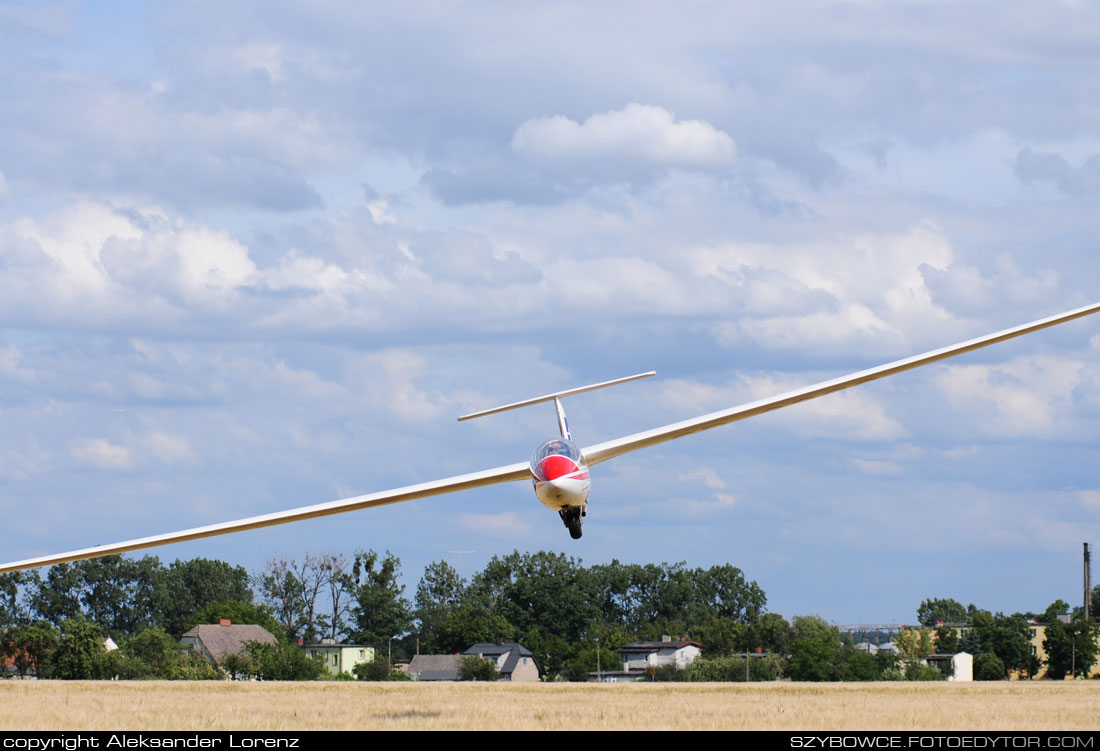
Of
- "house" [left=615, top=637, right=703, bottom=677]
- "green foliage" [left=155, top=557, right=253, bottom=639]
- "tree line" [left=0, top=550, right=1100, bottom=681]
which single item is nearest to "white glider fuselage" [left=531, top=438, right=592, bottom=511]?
"tree line" [left=0, top=550, right=1100, bottom=681]

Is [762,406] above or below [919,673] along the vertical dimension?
above

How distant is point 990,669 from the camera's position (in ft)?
361

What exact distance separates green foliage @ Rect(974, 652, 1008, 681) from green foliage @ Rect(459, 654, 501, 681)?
143 ft

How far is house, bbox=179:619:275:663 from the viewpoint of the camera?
126869 millimetres

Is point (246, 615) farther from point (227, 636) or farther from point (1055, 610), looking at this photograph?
point (1055, 610)

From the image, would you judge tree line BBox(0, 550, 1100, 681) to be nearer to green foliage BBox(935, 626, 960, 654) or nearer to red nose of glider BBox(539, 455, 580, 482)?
green foliage BBox(935, 626, 960, 654)

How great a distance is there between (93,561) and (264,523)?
151 metres

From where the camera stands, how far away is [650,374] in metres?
43.4

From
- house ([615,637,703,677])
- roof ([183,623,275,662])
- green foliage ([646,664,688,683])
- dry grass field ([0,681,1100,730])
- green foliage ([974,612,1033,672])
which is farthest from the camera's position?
house ([615,637,703,677])

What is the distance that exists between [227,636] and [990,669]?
74.0 m

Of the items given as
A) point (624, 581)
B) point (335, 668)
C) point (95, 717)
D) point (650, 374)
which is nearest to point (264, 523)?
point (95, 717)

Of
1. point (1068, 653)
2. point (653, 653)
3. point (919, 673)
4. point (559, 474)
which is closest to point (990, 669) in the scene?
point (1068, 653)

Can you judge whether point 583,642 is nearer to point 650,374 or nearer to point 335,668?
point 335,668
